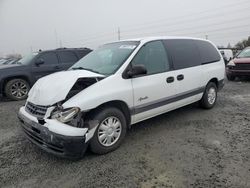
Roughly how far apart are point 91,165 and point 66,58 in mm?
6583

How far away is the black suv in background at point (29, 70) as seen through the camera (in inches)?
320

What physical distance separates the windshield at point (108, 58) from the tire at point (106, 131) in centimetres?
70

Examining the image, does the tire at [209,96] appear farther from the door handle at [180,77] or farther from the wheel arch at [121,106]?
the wheel arch at [121,106]

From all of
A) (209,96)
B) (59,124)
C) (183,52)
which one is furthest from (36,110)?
(209,96)

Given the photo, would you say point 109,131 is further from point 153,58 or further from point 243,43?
point 243,43

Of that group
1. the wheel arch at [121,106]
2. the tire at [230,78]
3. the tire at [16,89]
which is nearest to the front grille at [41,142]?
the wheel arch at [121,106]

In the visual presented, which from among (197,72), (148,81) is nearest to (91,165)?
(148,81)

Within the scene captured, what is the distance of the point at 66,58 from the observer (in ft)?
30.8

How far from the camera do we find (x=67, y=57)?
30.9 feet

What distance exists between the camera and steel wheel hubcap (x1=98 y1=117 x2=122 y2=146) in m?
3.72

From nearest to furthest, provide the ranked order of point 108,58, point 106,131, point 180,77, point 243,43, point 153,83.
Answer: point 106,131, point 153,83, point 108,58, point 180,77, point 243,43

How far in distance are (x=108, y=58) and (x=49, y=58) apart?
511 cm

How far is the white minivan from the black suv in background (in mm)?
4205

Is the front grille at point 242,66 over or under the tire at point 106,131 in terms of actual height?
under
